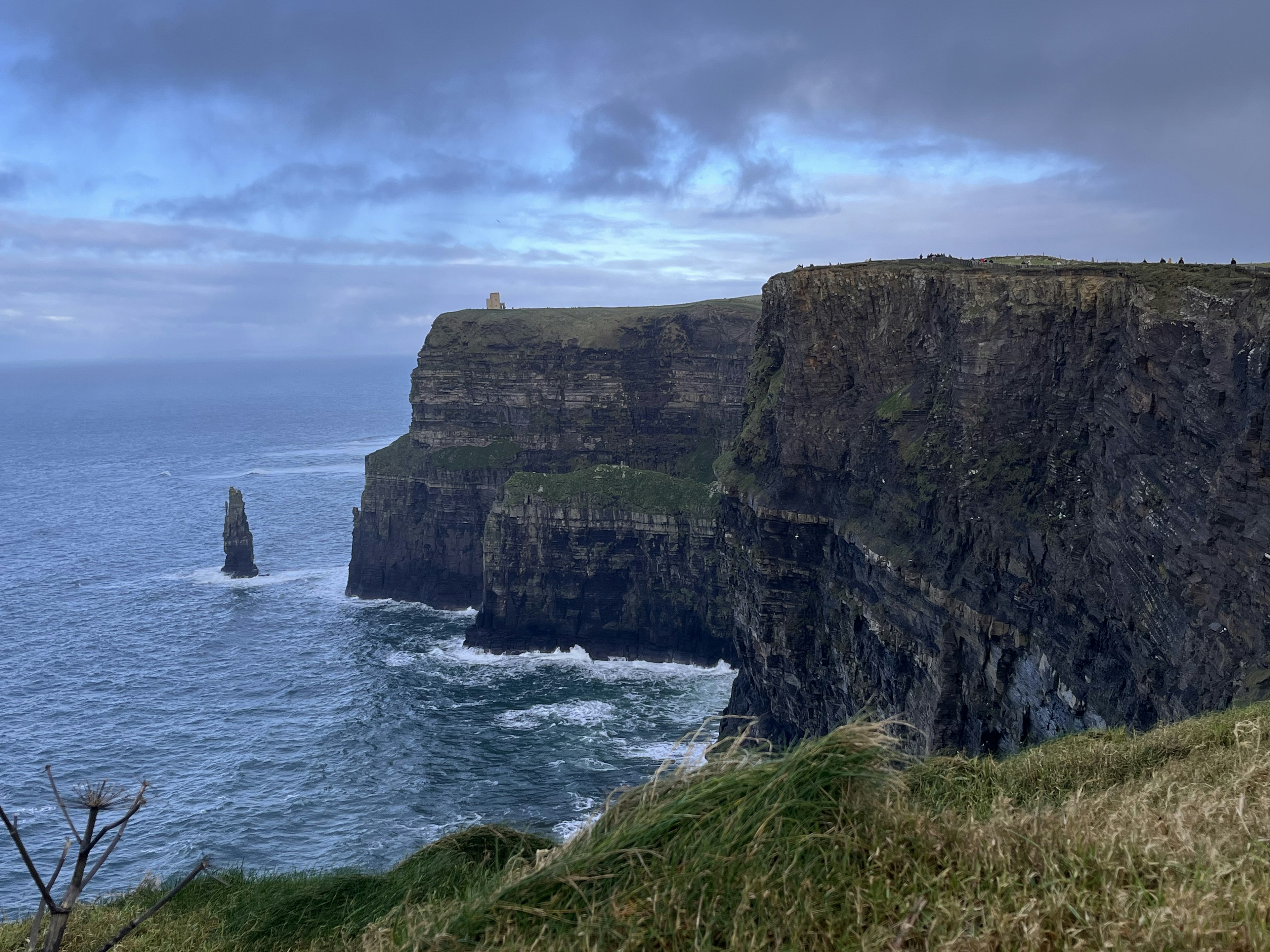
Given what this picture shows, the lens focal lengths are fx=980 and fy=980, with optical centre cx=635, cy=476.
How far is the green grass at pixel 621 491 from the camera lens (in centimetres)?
7375

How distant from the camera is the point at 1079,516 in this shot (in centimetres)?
2944

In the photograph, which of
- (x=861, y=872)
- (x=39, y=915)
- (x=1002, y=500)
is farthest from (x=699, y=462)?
(x=861, y=872)

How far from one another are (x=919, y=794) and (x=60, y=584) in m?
100.0

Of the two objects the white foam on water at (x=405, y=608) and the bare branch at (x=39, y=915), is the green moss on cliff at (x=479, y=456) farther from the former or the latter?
the bare branch at (x=39, y=915)

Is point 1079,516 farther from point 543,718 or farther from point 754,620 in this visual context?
point 543,718

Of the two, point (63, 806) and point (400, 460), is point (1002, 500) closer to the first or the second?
point (63, 806)

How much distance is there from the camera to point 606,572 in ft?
245

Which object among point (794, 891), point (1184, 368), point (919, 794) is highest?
point (1184, 368)

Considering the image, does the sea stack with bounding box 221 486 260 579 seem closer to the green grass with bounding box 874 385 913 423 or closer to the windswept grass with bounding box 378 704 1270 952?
the green grass with bounding box 874 385 913 423

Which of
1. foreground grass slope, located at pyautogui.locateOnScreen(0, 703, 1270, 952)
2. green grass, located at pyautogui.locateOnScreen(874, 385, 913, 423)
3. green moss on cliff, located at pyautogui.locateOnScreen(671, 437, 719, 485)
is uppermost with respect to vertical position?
green grass, located at pyautogui.locateOnScreen(874, 385, 913, 423)

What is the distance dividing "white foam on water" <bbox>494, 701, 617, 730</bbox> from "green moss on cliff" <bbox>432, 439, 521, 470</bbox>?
96.2ft

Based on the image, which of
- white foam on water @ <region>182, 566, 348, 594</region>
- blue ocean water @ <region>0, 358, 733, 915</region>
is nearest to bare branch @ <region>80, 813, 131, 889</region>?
blue ocean water @ <region>0, 358, 733, 915</region>

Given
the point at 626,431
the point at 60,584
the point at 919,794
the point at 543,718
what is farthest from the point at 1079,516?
the point at 60,584

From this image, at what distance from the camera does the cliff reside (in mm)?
86312
